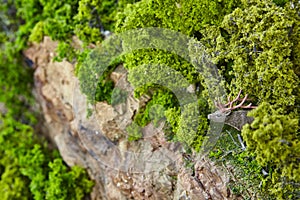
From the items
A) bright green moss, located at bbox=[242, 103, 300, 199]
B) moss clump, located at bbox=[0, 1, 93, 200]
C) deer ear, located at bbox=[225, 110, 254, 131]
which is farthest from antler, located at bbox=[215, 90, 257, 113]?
moss clump, located at bbox=[0, 1, 93, 200]

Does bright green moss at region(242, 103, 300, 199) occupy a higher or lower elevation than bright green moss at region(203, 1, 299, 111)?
lower

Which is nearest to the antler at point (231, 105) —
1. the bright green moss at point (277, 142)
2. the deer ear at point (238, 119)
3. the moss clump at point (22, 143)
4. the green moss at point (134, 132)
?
the deer ear at point (238, 119)

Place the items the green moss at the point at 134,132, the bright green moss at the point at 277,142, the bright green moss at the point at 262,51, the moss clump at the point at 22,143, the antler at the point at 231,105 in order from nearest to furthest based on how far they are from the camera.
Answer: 1. the bright green moss at the point at 277,142
2. the bright green moss at the point at 262,51
3. the antler at the point at 231,105
4. the green moss at the point at 134,132
5. the moss clump at the point at 22,143

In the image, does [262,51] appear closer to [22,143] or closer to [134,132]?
[134,132]

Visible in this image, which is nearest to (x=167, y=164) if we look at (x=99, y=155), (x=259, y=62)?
(x=99, y=155)

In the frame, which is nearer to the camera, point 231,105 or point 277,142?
point 277,142

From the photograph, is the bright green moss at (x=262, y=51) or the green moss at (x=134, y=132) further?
the green moss at (x=134, y=132)

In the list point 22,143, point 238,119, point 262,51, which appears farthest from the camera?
point 22,143

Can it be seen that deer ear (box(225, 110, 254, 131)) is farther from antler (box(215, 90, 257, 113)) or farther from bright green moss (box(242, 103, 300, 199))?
bright green moss (box(242, 103, 300, 199))

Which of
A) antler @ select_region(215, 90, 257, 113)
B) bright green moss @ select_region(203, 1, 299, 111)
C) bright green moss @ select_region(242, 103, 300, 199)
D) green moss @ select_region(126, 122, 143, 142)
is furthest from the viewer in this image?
green moss @ select_region(126, 122, 143, 142)

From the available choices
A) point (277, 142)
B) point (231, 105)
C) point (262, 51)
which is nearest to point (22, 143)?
point (231, 105)

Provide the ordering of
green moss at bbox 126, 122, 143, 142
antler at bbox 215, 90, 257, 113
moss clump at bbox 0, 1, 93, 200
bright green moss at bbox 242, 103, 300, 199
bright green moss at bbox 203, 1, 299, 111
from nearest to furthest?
bright green moss at bbox 242, 103, 300, 199
bright green moss at bbox 203, 1, 299, 111
antler at bbox 215, 90, 257, 113
green moss at bbox 126, 122, 143, 142
moss clump at bbox 0, 1, 93, 200

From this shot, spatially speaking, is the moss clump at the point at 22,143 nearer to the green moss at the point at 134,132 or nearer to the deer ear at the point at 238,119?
the green moss at the point at 134,132
